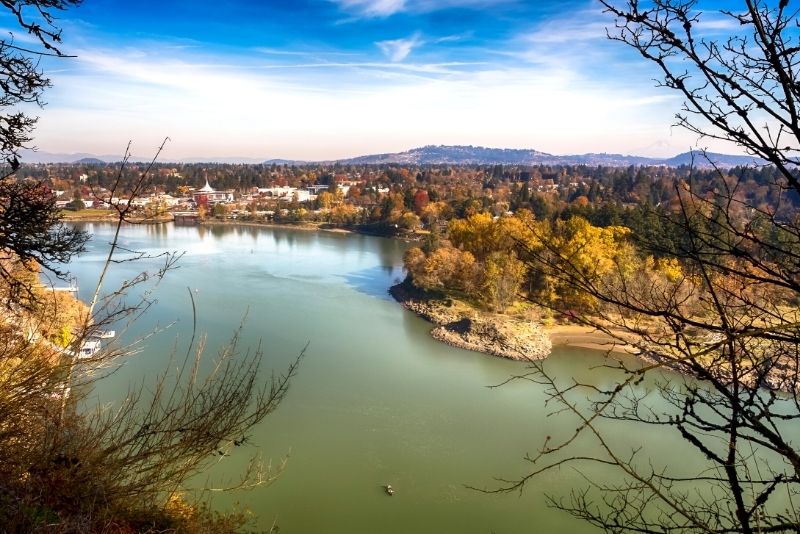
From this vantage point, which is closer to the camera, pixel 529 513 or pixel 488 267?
pixel 529 513

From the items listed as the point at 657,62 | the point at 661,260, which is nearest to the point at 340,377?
the point at 657,62

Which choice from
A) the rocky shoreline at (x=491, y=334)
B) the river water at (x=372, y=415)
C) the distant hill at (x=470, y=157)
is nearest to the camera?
the river water at (x=372, y=415)

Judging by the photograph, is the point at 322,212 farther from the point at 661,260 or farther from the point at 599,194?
the point at 661,260

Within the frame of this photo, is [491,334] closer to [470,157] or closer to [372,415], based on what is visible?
[372,415]

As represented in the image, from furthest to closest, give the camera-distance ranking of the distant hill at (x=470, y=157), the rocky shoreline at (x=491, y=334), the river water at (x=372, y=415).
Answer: the distant hill at (x=470, y=157)
the rocky shoreline at (x=491, y=334)
the river water at (x=372, y=415)

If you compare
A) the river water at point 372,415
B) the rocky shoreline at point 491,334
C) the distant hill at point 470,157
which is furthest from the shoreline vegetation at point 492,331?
the distant hill at point 470,157

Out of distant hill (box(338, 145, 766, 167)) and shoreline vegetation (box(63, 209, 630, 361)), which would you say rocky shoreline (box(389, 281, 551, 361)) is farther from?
distant hill (box(338, 145, 766, 167))

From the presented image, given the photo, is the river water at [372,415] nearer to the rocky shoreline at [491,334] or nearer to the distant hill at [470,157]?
the rocky shoreline at [491,334]
